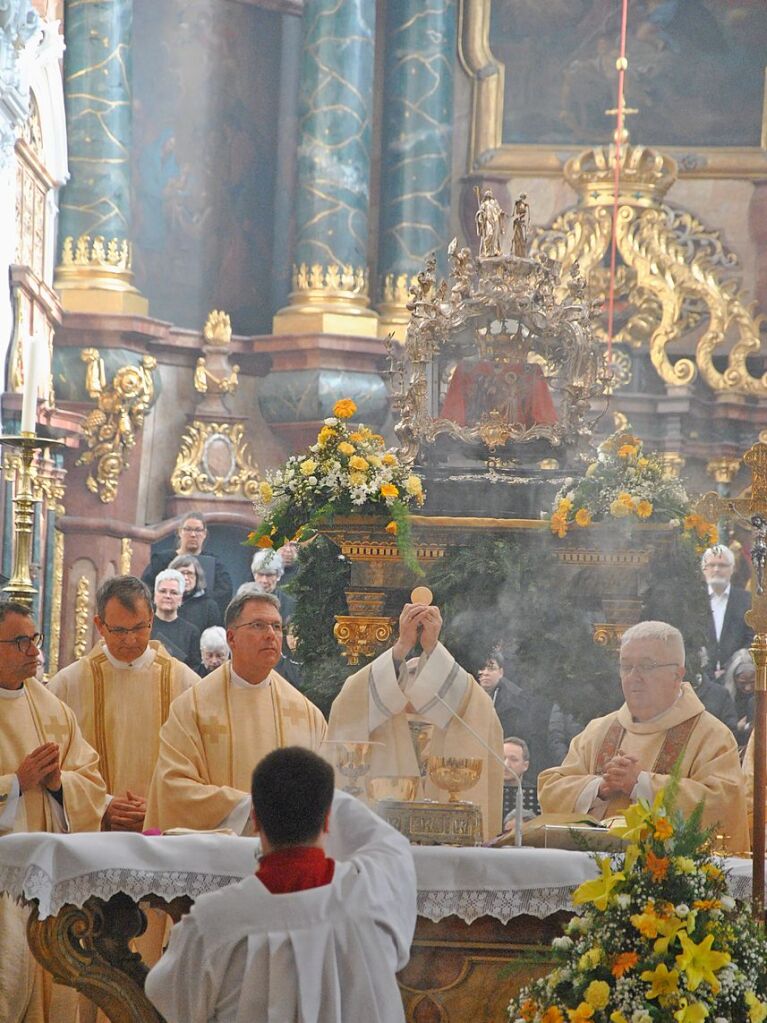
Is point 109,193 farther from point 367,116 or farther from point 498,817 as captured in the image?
point 498,817

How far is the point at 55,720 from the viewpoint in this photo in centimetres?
601

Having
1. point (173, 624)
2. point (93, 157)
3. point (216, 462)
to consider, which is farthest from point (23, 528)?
point (216, 462)

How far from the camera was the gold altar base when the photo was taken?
505 cm

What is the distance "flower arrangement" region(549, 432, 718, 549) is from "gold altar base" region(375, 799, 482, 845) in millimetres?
3315

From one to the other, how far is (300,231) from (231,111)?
1205 millimetres

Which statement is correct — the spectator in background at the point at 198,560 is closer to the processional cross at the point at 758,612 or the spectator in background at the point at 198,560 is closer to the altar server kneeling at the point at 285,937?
the processional cross at the point at 758,612

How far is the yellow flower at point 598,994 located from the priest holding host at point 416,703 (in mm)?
1669

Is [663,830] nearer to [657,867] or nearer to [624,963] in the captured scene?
[657,867]

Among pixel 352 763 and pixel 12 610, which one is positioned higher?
pixel 12 610

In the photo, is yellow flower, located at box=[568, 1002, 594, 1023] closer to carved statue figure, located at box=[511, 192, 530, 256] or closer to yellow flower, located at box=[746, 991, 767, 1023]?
yellow flower, located at box=[746, 991, 767, 1023]

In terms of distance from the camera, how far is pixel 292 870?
3.36 m

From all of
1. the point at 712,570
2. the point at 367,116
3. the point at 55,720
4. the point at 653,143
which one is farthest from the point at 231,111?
the point at 55,720

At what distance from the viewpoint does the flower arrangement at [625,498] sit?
8.27 m

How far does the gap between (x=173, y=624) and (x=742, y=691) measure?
142 inches
